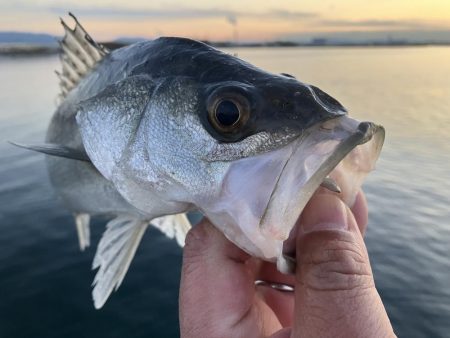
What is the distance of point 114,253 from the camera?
3.00 meters

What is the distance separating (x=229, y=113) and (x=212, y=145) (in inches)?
6.6

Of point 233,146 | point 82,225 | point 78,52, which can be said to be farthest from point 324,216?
point 82,225

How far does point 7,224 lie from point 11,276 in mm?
1902

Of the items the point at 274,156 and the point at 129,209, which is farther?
the point at 129,209

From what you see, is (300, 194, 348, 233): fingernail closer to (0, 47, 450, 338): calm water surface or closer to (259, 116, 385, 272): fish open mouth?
(259, 116, 385, 272): fish open mouth

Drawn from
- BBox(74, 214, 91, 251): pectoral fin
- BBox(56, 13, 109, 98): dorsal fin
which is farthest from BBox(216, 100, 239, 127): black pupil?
BBox(74, 214, 91, 251): pectoral fin

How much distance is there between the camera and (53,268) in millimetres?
6996

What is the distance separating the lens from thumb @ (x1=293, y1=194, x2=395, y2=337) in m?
1.65

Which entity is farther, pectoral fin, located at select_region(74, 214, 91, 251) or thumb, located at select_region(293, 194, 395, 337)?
pectoral fin, located at select_region(74, 214, 91, 251)

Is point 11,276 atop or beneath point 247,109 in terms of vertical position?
beneath

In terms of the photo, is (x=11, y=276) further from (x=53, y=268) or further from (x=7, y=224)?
(x=7, y=224)

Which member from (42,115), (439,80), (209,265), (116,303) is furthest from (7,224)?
(439,80)

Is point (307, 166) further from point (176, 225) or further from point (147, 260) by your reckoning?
point (147, 260)

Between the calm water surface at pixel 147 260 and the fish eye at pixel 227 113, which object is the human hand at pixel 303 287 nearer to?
the fish eye at pixel 227 113
